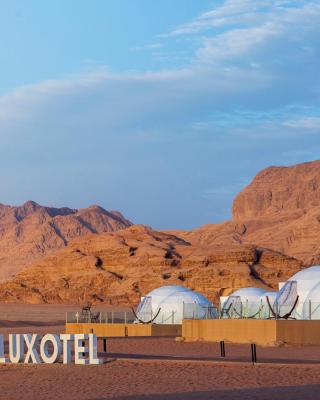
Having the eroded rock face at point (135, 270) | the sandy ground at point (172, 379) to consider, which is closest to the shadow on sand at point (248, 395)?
the sandy ground at point (172, 379)

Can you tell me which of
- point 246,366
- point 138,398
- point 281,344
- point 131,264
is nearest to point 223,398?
point 138,398

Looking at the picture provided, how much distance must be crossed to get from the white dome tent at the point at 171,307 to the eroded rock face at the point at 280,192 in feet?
416

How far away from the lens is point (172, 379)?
22609 millimetres

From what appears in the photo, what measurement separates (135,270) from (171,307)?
48554 mm

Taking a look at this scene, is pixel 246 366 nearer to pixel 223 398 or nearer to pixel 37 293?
pixel 223 398

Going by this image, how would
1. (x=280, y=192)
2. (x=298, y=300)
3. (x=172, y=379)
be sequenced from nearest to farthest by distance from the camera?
1. (x=172, y=379)
2. (x=298, y=300)
3. (x=280, y=192)

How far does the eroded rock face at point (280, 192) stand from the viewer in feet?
589

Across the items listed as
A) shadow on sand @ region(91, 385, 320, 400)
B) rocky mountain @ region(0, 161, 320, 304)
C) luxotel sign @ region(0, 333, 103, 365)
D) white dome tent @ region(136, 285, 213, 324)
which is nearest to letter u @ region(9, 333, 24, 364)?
luxotel sign @ region(0, 333, 103, 365)

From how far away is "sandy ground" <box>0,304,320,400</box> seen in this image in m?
19.6

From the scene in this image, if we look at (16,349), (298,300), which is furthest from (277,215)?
(16,349)

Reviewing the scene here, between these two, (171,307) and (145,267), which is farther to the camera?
(145,267)

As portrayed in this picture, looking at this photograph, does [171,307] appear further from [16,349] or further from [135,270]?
[135,270]

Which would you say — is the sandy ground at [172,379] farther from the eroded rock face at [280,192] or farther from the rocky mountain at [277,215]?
the eroded rock face at [280,192]

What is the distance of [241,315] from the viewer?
4072 cm
